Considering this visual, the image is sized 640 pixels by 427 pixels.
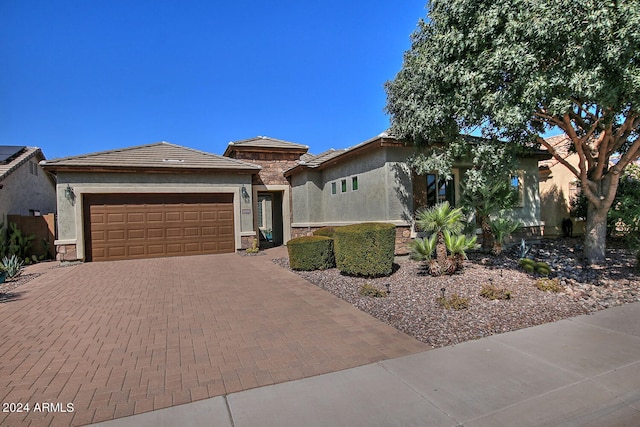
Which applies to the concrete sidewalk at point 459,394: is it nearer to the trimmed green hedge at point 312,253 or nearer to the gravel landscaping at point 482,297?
the gravel landscaping at point 482,297

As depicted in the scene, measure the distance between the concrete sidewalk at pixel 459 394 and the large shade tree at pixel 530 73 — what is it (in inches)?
183

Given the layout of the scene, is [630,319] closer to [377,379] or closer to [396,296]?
[396,296]

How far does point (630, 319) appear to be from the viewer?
210 inches

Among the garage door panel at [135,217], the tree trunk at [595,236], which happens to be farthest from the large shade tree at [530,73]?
the garage door panel at [135,217]

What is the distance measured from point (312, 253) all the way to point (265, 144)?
983cm

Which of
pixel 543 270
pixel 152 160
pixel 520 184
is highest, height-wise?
pixel 152 160

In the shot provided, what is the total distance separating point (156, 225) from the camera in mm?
13789

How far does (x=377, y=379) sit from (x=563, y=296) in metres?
5.22

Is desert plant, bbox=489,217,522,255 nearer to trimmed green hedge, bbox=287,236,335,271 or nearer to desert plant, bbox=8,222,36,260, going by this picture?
trimmed green hedge, bbox=287,236,335,271

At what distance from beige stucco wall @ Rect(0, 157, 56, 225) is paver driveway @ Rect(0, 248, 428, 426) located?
8761 millimetres

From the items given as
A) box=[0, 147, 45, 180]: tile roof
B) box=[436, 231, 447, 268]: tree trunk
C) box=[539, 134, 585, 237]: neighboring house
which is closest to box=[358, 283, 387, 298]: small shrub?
box=[436, 231, 447, 268]: tree trunk

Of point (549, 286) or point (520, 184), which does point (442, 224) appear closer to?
point (549, 286)

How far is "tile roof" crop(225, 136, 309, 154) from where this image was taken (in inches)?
680

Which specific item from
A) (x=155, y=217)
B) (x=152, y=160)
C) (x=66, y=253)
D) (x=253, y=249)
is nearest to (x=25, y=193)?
(x=66, y=253)
